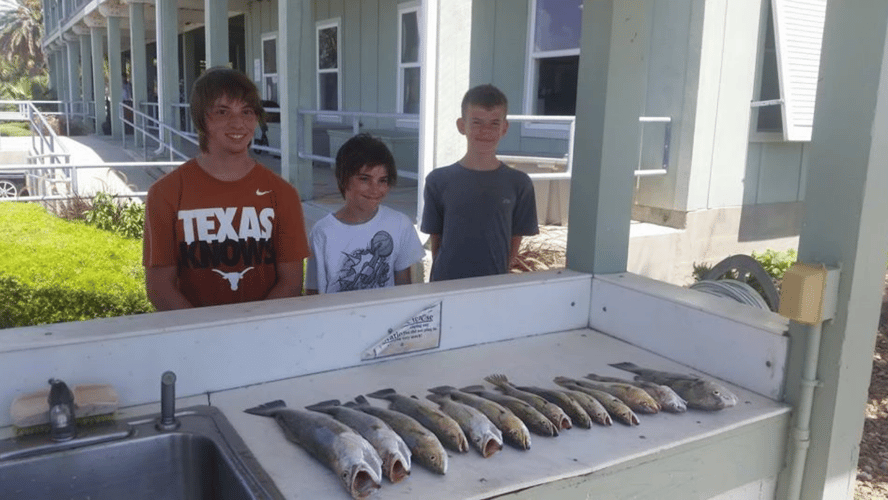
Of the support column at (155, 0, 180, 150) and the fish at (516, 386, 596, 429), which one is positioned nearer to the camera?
the fish at (516, 386, 596, 429)

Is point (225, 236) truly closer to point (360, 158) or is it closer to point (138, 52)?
point (360, 158)

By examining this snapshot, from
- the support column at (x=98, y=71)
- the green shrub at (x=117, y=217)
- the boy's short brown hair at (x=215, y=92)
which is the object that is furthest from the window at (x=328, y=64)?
the support column at (x=98, y=71)

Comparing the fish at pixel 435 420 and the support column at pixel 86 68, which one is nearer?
the fish at pixel 435 420

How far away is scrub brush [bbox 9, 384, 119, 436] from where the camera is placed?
5.56ft

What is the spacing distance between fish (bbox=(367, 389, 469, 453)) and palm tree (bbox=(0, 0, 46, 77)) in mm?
66350

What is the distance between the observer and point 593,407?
196cm

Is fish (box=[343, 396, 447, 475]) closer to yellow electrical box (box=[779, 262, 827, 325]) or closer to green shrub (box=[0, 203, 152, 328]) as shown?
yellow electrical box (box=[779, 262, 827, 325])

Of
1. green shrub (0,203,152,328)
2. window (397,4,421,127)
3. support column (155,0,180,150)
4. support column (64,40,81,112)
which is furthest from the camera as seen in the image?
support column (64,40,81,112)

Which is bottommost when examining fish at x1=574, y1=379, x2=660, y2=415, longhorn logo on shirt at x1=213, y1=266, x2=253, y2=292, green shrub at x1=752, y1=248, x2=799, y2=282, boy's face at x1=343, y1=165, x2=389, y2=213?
green shrub at x1=752, y1=248, x2=799, y2=282

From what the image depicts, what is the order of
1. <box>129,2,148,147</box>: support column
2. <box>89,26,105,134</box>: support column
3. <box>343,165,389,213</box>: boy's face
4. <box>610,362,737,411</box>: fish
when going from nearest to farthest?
<box>610,362,737,411</box>: fish
<box>343,165,389,213</box>: boy's face
<box>129,2,148,147</box>: support column
<box>89,26,105,134</box>: support column

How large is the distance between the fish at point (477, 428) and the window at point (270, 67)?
567 inches

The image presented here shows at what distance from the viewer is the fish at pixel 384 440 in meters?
1.58

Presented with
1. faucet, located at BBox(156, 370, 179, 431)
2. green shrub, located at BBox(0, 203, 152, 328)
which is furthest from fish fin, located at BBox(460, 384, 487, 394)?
green shrub, located at BBox(0, 203, 152, 328)

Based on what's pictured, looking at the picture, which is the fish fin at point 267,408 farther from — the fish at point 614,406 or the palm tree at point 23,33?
the palm tree at point 23,33
